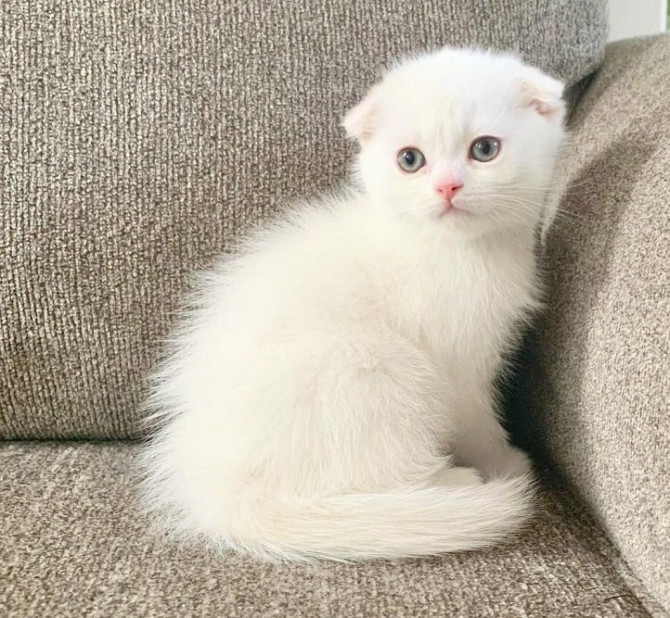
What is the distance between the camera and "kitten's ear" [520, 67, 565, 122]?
36.6 inches

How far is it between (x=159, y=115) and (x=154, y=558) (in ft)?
2.09

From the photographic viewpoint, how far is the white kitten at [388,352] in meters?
0.86

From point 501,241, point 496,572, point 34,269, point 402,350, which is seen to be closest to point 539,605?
point 496,572

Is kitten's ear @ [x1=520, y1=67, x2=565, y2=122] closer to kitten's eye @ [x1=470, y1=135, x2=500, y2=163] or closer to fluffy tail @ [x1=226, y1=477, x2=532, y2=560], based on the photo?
kitten's eye @ [x1=470, y1=135, x2=500, y2=163]

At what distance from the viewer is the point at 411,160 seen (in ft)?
3.05

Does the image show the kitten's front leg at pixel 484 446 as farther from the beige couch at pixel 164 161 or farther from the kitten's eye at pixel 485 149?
the kitten's eye at pixel 485 149

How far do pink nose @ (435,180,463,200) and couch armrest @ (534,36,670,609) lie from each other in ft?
0.63

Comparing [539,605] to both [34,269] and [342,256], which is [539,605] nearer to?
[342,256]

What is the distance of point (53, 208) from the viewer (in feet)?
3.62

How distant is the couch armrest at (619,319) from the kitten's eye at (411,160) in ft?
0.75

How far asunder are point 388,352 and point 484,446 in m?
0.22

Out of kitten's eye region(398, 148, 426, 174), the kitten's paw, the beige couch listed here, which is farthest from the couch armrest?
kitten's eye region(398, 148, 426, 174)

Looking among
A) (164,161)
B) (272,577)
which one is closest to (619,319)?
(272,577)

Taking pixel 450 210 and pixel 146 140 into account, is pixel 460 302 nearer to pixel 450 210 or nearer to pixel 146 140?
pixel 450 210
